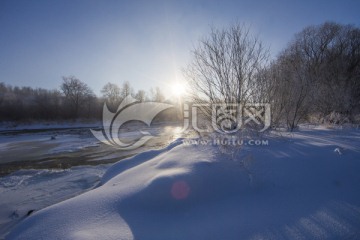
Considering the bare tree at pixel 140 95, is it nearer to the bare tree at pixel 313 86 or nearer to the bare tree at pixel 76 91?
the bare tree at pixel 76 91

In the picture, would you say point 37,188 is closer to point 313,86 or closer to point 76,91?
point 313,86

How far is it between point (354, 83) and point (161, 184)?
16.7 m

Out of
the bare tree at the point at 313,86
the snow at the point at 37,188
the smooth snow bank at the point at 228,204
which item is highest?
the bare tree at the point at 313,86

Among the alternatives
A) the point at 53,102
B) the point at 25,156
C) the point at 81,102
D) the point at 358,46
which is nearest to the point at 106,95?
the point at 81,102

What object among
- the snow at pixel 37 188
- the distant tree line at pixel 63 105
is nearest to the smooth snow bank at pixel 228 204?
the snow at pixel 37 188

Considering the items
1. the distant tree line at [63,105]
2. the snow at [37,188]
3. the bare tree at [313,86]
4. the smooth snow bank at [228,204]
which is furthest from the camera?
the distant tree line at [63,105]

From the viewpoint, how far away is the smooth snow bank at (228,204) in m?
Answer: 2.81

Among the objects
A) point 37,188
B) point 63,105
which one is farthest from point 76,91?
point 37,188

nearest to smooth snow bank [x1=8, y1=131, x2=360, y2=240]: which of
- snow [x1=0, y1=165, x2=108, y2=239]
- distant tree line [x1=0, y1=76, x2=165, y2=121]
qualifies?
snow [x1=0, y1=165, x2=108, y2=239]

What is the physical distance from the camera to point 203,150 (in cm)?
Result: 581

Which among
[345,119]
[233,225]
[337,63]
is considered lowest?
[233,225]

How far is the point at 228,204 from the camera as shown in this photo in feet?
11.4

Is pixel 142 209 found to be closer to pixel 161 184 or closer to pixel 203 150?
pixel 161 184

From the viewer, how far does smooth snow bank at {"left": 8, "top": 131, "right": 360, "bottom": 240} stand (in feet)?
9.21
